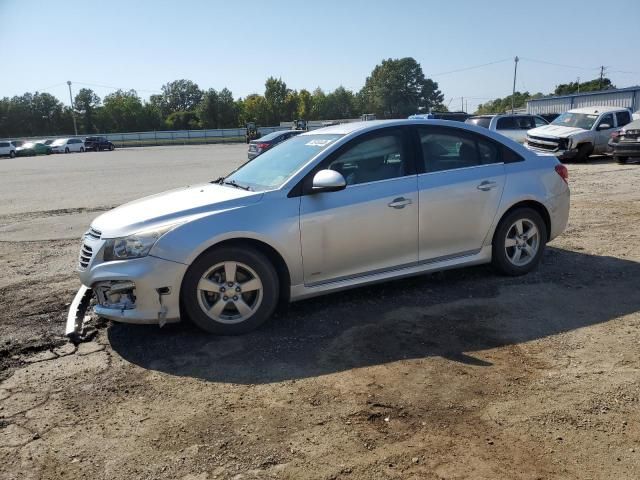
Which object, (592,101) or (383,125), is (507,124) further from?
(592,101)

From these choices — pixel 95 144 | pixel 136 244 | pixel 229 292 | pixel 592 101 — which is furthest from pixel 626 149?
pixel 95 144

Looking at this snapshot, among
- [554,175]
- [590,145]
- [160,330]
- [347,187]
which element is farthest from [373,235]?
[590,145]

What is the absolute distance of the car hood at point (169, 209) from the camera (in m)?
4.29

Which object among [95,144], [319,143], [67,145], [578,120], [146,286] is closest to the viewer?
[146,286]

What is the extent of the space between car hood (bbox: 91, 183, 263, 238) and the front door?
0.62 m

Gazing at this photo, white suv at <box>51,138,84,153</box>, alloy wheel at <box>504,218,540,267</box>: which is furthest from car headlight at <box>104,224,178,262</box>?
white suv at <box>51,138,84,153</box>

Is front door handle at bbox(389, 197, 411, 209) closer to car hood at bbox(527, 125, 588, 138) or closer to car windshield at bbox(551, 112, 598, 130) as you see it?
car hood at bbox(527, 125, 588, 138)

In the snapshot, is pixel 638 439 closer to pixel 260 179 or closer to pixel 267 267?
pixel 267 267

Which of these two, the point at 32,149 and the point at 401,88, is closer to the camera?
the point at 32,149

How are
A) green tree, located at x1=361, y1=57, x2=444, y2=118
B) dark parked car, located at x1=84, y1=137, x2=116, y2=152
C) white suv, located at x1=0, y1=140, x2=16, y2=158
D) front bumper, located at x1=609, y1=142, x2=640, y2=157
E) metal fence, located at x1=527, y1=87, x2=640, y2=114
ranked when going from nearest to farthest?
front bumper, located at x1=609, y1=142, x2=640, y2=157
metal fence, located at x1=527, y1=87, x2=640, y2=114
white suv, located at x1=0, y1=140, x2=16, y2=158
dark parked car, located at x1=84, y1=137, x2=116, y2=152
green tree, located at x1=361, y1=57, x2=444, y2=118

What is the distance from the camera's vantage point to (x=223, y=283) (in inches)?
170

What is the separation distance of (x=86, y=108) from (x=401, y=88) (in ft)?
224

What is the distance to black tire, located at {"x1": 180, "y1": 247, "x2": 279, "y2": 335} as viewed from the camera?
4.21m

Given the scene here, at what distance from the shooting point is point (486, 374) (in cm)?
360
